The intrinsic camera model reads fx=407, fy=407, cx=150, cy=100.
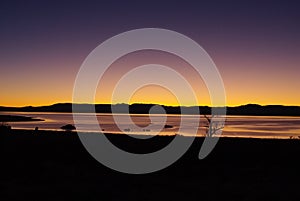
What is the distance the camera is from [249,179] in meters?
16.4

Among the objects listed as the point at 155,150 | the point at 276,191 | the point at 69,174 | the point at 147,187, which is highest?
the point at 155,150

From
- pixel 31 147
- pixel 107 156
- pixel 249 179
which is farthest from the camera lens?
pixel 31 147

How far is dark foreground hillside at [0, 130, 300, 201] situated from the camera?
1335cm

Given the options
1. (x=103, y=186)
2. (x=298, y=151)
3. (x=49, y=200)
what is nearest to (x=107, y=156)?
(x=103, y=186)

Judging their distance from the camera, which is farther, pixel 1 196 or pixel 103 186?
pixel 103 186

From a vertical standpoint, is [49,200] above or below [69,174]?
below

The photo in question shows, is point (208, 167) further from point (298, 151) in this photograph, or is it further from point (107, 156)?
point (298, 151)

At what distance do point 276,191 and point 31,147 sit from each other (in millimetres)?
15366

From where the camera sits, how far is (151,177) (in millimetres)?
17000

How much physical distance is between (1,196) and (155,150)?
45.9ft

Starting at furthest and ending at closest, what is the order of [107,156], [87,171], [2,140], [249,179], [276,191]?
[2,140] < [107,156] < [87,171] < [249,179] < [276,191]

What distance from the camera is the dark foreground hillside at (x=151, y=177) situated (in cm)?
1335

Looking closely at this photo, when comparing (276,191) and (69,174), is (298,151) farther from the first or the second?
(69,174)

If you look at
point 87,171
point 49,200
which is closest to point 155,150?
point 87,171
